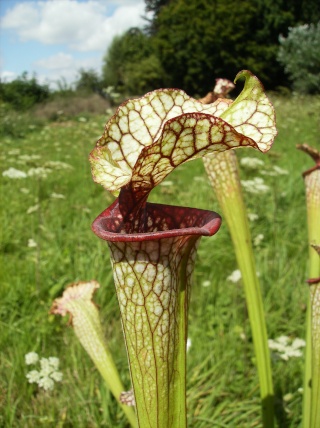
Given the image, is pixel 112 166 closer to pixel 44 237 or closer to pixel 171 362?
pixel 171 362

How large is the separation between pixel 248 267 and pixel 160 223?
0.42 metres

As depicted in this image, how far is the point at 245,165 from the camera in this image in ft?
9.70

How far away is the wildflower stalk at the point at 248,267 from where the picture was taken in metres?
1.02

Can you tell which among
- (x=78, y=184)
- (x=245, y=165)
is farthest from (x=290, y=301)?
(x=78, y=184)

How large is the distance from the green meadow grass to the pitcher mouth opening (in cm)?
95

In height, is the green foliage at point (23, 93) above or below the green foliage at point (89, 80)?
below

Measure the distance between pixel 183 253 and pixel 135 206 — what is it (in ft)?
0.31

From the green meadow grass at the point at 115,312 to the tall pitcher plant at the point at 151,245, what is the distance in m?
0.86

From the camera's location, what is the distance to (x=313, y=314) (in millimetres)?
857

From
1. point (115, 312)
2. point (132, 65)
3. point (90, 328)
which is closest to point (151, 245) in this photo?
point (90, 328)

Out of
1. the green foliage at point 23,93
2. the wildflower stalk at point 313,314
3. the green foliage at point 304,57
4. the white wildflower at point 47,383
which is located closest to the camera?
the wildflower stalk at point 313,314

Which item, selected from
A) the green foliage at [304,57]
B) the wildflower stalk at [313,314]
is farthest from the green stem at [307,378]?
the green foliage at [304,57]

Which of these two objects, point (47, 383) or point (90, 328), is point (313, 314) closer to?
point (90, 328)

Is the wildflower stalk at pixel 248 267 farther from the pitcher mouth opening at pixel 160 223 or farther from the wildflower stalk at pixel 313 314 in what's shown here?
the pitcher mouth opening at pixel 160 223
